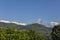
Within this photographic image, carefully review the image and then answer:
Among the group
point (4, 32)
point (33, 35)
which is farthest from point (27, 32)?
point (4, 32)

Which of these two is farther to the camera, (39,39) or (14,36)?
(39,39)

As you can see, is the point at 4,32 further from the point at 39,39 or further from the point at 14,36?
the point at 39,39

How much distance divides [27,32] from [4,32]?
28.0 feet

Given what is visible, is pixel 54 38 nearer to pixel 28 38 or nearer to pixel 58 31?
pixel 58 31

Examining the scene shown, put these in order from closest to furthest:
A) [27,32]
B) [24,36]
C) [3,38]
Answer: [3,38] < [24,36] < [27,32]

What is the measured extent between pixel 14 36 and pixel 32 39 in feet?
26.4

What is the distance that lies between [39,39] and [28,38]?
14.2 ft

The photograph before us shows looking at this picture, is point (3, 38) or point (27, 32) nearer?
point (3, 38)

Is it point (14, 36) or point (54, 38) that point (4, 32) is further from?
point (54, 38)

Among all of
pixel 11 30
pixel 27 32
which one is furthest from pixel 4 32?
pixel 27 32

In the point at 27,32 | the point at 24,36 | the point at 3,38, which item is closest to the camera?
the point at 3,38

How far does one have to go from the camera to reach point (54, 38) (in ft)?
263

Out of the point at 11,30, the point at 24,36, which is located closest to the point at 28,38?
the point at 24,36

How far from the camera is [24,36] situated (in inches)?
3063
